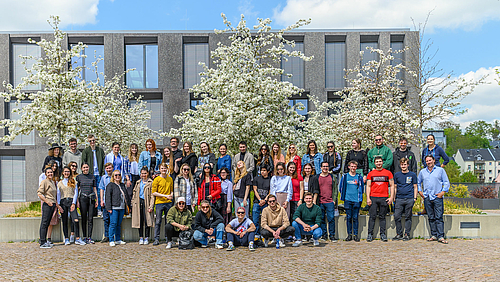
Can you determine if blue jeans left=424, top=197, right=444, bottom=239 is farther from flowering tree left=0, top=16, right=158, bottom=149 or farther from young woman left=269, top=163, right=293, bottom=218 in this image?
flowering tree left=0, top=16, right=158, bottom=149

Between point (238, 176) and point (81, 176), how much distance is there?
3.78 metres

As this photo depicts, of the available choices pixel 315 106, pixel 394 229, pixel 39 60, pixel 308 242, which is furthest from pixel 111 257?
pixel 315 106

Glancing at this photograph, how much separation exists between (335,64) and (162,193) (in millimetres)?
20824

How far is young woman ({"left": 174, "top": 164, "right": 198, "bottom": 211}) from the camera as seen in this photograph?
9457mm

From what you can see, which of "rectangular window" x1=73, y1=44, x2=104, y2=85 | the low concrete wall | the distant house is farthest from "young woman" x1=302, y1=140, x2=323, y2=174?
the distant house

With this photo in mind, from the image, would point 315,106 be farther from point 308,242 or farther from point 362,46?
point 308,242

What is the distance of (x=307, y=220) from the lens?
922 cm

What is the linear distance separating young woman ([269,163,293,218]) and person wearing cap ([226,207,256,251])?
987mm

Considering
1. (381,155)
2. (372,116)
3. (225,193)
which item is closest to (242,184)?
(225,193)

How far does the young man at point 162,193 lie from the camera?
9.53 meters

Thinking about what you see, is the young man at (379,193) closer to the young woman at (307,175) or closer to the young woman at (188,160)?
the young woman at (307,175)

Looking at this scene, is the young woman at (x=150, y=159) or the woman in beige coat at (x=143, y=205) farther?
the young woman at (x=150, y=159)

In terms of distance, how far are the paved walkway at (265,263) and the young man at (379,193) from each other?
0.52 meters

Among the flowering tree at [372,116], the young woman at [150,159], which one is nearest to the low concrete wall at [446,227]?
the young woman at [150,159]
